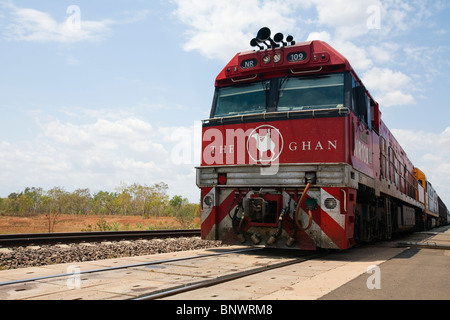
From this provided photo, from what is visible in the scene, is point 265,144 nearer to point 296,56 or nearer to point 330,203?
point 330,203

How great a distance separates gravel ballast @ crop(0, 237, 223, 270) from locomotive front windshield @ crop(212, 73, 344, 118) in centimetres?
344

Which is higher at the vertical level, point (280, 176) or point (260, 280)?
point (280, 176)

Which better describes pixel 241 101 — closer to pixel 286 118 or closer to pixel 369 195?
pixel 286 118

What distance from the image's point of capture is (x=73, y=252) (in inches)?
321

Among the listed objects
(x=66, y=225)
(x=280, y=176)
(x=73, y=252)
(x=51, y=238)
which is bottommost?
(x=66, y=225)

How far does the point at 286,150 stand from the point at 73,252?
15.6 feet

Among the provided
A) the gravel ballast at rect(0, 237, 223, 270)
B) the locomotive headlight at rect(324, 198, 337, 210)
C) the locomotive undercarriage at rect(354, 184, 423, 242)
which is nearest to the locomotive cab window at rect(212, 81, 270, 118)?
the locomotive headlight at rect(324, 198, 337, 210)

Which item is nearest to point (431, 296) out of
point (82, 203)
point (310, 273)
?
point (310, 273)

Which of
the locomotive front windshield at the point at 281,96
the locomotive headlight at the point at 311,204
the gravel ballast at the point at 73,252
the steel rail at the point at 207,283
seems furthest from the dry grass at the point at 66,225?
the steel rail at the point at 207,283

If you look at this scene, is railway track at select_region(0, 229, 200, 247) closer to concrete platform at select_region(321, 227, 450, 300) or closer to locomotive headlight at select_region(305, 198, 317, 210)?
locomotive headlight at select_region(305, 198, 317, 210)

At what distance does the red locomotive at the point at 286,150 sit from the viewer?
7.04m

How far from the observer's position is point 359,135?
7.99m

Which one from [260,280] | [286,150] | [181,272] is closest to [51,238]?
[181,272]

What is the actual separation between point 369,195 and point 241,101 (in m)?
3.61
